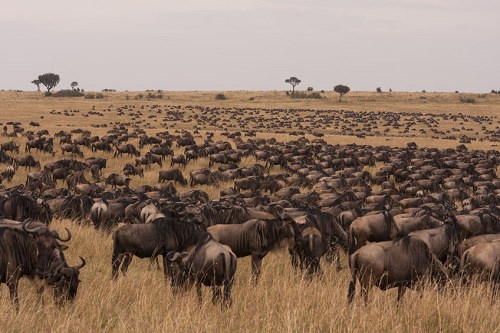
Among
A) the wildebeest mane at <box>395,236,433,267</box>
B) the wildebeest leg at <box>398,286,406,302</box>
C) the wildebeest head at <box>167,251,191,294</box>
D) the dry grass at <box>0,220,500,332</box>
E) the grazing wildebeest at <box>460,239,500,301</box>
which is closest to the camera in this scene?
the dry grass at <box>0,220,500,332</box>

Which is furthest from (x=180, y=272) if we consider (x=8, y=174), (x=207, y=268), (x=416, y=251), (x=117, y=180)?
(x=8, y=174)

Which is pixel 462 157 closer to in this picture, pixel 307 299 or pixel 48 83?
pixel 307 299

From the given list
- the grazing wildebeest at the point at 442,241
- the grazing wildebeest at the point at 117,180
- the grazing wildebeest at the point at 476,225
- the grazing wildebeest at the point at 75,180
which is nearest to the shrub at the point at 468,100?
the grazing wildebeest at the point at 117,180

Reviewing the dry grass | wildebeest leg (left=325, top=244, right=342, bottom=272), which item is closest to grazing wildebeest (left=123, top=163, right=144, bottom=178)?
wildebeest leg (left=325, top=244, right=342, bottom=272)

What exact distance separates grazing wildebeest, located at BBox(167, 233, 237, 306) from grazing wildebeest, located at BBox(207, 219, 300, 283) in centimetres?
235

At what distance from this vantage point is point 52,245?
7344mm

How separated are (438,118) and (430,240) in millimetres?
82189

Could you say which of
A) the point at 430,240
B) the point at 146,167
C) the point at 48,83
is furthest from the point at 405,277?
the point at 48,83

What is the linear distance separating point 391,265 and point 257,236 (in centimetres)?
297

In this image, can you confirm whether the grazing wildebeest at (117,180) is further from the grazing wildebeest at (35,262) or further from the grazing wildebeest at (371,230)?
the grazing wildebeest at (35,262)

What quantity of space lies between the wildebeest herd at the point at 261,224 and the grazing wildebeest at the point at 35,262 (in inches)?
0.5

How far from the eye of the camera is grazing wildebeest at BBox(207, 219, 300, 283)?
1004cm

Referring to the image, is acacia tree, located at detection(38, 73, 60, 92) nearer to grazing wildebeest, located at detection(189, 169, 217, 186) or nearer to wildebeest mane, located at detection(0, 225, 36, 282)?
grazing wildebeest, located at detection(189, 169, 217, 186)

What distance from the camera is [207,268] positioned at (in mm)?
7484
